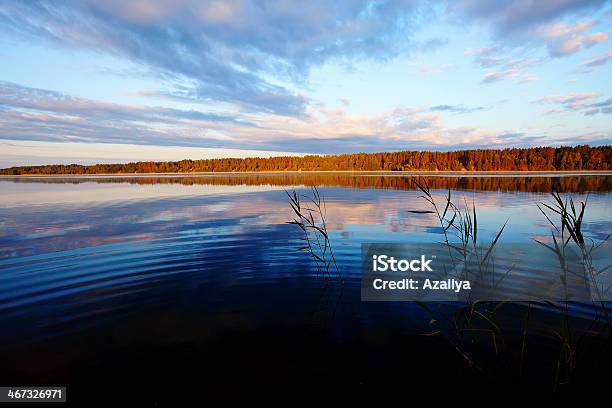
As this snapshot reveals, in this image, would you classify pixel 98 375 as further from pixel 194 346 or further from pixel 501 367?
pixel 501 367

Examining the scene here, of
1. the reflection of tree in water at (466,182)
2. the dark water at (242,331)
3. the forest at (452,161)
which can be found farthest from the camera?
the forest at (452,161)

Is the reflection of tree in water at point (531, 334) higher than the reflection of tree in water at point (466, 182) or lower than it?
lower

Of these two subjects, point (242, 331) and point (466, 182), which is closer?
point (242, 331)

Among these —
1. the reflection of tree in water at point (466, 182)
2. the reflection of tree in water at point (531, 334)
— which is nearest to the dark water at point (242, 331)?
the reflection of tree in water at point (531, 334)

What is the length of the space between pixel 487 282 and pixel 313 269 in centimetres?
468

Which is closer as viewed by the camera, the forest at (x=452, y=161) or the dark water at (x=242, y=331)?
the dark water at (x=242, y=331)

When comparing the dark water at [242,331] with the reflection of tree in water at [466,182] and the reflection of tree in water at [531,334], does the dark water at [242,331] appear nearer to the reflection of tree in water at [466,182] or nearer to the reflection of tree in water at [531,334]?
the reflection of tree in water at [531,334]

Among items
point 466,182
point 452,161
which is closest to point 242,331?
point 466,182

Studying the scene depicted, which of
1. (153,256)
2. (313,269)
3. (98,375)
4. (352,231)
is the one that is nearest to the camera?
(98,375)

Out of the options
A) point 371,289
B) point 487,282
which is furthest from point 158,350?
point 487,282

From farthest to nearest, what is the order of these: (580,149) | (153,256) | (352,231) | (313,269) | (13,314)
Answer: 1. (580,149)
2. (352,231)
3. (153,256)
4. (313,269)
5. (13,314)

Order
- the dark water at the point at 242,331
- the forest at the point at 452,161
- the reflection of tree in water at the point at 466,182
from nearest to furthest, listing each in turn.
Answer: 1. the dark water at the point at 242,331
2. the reflection of tree in water at the point at 466,182
3. the forest at the point at 452,161

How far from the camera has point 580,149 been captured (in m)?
146

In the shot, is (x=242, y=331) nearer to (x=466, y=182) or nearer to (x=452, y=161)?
(x=466, y=182)
